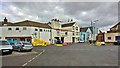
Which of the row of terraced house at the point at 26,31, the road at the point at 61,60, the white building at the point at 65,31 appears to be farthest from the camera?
the white building at the point at 65,31

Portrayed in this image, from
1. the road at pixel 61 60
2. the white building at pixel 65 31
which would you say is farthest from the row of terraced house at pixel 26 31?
the road at pixel 61 60

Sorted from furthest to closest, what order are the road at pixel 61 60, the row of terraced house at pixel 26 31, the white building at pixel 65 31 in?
the white building at pixel 65 31 < the row of terraced house at pixel 26 31 < the road at pixel 61 60

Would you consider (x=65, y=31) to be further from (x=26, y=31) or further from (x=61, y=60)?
(x=61, y=60)

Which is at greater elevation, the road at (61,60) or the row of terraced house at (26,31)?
the row of terraced house at (26,31)

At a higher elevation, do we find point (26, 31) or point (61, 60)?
point (26, 31)

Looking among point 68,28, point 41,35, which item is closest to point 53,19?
point 68,28

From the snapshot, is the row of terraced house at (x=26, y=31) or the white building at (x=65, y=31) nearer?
the row of terraced house at (x=26, y=31)

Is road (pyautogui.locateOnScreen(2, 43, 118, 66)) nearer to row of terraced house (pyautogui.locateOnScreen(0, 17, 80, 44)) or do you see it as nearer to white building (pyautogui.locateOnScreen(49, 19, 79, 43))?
row of terraced house (pyautogui.locateOnScreen(0, 17, 80, 44))

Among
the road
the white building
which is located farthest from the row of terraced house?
the road

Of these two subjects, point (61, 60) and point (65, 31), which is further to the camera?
point (65, 31)

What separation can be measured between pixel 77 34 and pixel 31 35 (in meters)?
35.7

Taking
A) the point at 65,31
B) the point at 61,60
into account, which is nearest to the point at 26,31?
the point at 65,31

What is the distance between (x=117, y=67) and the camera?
33.8ft

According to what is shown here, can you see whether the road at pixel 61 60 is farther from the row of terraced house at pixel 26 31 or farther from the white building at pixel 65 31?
the white building at pixel 65 31
